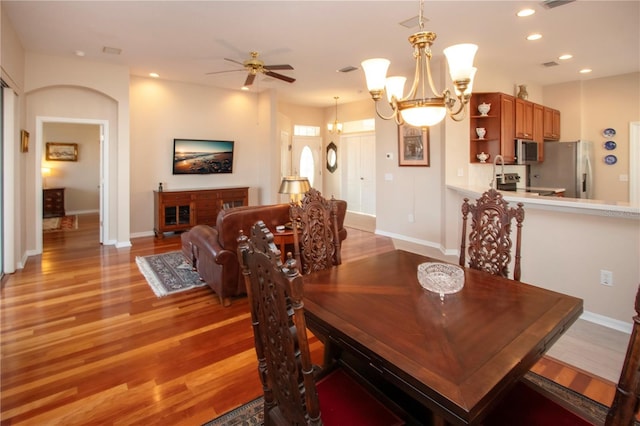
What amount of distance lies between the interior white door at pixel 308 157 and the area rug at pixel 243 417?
7.29m

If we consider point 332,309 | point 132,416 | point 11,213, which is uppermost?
point 11,213

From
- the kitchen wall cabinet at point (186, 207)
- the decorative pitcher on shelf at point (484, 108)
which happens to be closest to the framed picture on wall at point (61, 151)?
the kitchen wall cabinet at point (186, 207)

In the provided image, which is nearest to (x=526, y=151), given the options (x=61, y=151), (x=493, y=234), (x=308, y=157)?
(x=493, y=234)

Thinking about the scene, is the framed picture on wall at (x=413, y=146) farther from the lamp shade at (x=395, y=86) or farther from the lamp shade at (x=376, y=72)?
the lamp shade at (x=376, y=72)

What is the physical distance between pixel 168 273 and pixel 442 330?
3.91 metres

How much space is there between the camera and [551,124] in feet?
21.0

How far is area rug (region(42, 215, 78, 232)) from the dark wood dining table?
7.58m

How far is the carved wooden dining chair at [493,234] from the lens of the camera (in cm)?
216

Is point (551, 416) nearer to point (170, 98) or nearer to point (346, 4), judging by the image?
point (346, 4)

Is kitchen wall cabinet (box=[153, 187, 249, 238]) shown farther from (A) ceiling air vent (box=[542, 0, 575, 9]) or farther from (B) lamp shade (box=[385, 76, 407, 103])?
(A) ceiling air vent (box=[542, 0, 575, 9])

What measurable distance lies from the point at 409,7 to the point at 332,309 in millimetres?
3224

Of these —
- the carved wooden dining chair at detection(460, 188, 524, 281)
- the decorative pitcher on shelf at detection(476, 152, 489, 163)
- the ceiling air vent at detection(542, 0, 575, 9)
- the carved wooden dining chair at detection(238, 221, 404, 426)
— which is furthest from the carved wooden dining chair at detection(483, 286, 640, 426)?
the decorative pitcher on shelf at detection(476, 152, 489, 163)

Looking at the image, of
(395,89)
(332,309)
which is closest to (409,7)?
(395,89)

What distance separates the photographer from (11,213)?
4184 mm
